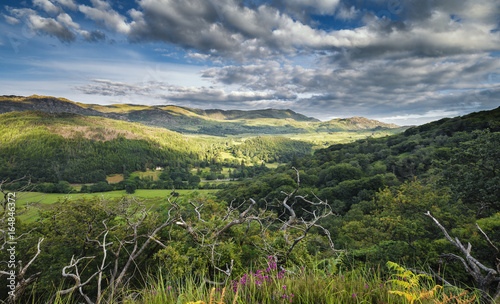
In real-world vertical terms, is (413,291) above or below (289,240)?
above

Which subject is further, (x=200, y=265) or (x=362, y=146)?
(x=362, y=146)

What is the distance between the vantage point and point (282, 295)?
8.33 feet

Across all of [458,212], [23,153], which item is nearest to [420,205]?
[458,212]

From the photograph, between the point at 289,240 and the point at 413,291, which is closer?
the point at 413,291

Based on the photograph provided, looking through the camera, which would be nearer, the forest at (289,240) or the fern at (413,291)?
the fern at (413,291)

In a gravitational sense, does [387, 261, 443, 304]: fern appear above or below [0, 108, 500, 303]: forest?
above

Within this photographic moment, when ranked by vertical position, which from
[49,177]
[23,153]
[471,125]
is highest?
[471,125]

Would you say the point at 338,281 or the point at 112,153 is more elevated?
the point at 338,281

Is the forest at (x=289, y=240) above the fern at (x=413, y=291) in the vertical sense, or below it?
below

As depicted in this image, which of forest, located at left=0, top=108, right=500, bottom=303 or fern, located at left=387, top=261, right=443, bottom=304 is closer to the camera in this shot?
fern, located at left=387, top=261, right=443, bottom=304

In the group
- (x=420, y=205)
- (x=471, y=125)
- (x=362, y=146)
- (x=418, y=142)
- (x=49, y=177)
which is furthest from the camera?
(x=49, y=177)

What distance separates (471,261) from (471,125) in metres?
106

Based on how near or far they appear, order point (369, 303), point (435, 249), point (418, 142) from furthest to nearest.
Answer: point (418, 142)
point (435, 249)
point (369, 303)

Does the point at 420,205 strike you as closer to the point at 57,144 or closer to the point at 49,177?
the point at 49,177
